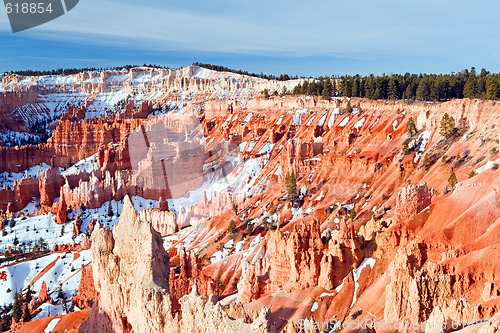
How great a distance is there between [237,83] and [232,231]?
132985 mm

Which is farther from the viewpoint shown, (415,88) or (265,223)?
(415,88)

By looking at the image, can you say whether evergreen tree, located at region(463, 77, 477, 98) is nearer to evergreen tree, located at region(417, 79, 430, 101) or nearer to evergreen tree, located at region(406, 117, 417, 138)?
evergreen tree, located at region(417, 79, 430, 101)

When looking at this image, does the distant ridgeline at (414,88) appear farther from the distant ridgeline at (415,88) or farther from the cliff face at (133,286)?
the cliff face at (133,286)

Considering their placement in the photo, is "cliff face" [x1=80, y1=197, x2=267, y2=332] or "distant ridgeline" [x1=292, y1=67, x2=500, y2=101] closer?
"cliff face" [x1=80, y1=197, x2=267, y2=332]

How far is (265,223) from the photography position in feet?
184

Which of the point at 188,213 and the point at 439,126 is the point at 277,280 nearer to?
the point at 188,213

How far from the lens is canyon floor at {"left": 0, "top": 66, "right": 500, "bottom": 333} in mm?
23672

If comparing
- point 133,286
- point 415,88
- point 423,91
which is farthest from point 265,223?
point 415,88

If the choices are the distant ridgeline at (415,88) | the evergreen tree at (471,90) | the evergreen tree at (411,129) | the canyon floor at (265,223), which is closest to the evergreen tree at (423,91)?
the distant ridgeline at (415,88)

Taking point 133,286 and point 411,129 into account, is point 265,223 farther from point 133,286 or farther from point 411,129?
point 133,286

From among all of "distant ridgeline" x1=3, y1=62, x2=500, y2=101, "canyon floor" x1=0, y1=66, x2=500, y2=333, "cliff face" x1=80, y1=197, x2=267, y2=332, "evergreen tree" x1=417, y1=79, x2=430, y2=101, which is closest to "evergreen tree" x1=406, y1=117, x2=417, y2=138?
"canyon floor" x1=0, y1=66, x2=500, y2=333

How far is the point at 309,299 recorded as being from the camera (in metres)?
32.1

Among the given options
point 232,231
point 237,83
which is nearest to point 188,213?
point 232,231

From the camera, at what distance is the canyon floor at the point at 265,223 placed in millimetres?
23672
